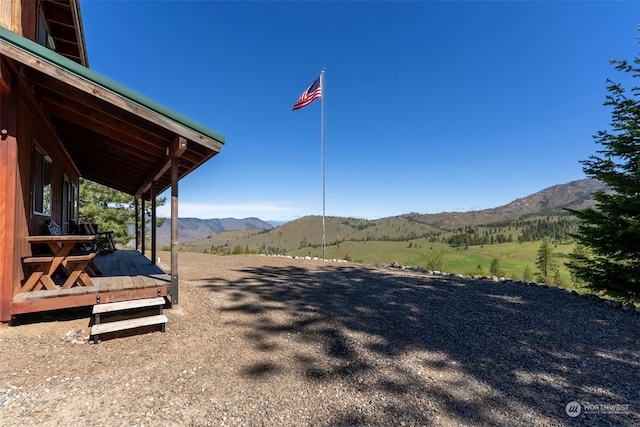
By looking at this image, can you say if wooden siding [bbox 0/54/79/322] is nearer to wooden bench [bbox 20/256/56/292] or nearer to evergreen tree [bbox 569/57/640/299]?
wooden bench [bbox 20/256/56/292]

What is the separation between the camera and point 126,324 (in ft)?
13.1

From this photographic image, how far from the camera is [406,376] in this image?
318cm

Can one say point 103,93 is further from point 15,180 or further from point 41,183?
point 41,183

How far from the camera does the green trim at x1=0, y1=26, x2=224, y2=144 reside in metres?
3.57

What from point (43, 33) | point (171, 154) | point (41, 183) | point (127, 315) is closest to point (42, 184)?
point (41, 183)

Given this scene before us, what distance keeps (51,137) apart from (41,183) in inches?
47.2

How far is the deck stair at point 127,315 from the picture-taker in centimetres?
384

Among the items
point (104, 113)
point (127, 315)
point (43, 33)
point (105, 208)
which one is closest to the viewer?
point (127, 315)

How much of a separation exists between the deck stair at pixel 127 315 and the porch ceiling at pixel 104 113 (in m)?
2.22

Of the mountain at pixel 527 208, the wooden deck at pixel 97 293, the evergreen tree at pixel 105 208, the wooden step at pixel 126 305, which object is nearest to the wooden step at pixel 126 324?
the wooden step at pixel 126 305

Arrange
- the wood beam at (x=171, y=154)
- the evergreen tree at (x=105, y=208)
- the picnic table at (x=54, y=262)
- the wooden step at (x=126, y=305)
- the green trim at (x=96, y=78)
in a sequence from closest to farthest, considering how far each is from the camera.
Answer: the green trim at (x=96, y=78), the wooden step at (x=126, y=305), the picnic table at (x=54, y=262), the wood beam at (x=171, y=154), the evergreen tree at (x=105, y=208)

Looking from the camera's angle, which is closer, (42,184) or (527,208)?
(42,184)

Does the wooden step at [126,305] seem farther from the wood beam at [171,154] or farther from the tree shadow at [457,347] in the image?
the wood beam at [171,154]

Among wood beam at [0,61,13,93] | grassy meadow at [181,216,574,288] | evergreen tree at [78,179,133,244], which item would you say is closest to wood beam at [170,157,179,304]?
wood beam at [0,61,13,93]
